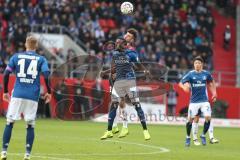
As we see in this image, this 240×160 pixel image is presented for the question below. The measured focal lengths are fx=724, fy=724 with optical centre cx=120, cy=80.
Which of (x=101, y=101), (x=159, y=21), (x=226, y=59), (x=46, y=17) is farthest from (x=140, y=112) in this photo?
(x=226, y=59)

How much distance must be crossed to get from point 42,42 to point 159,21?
881 cm

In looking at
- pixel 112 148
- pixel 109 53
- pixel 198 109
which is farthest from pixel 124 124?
pixel 109 53

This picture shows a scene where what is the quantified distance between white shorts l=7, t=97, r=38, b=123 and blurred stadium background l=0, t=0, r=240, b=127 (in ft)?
59.7

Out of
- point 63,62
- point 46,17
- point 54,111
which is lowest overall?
point 54,111

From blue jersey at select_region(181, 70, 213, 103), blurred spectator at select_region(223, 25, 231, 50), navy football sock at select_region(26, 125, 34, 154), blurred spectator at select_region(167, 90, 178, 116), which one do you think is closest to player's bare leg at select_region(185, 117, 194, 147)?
blue jersey at select_region(181, 70, 213, 103)

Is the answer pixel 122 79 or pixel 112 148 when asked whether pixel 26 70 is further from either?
pixel 122 79

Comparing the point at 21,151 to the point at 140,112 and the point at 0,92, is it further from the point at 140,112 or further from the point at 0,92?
the point at 0,92

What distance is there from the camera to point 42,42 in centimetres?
3731

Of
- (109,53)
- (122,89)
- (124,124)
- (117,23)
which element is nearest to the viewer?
(122,89)

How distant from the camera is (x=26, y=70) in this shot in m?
14.1

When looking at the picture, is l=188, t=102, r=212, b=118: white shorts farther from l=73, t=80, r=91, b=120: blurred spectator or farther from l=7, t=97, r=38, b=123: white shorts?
l=73, t=80, r=91, b=120: blurred spectator

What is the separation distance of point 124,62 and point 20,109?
5.58 meters

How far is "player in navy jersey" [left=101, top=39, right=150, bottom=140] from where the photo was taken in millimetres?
19141

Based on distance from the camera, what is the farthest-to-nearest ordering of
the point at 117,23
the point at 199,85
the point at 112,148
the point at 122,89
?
the point at 117,23
the point at 199,85
the point at 122,89
the point at 112,148
